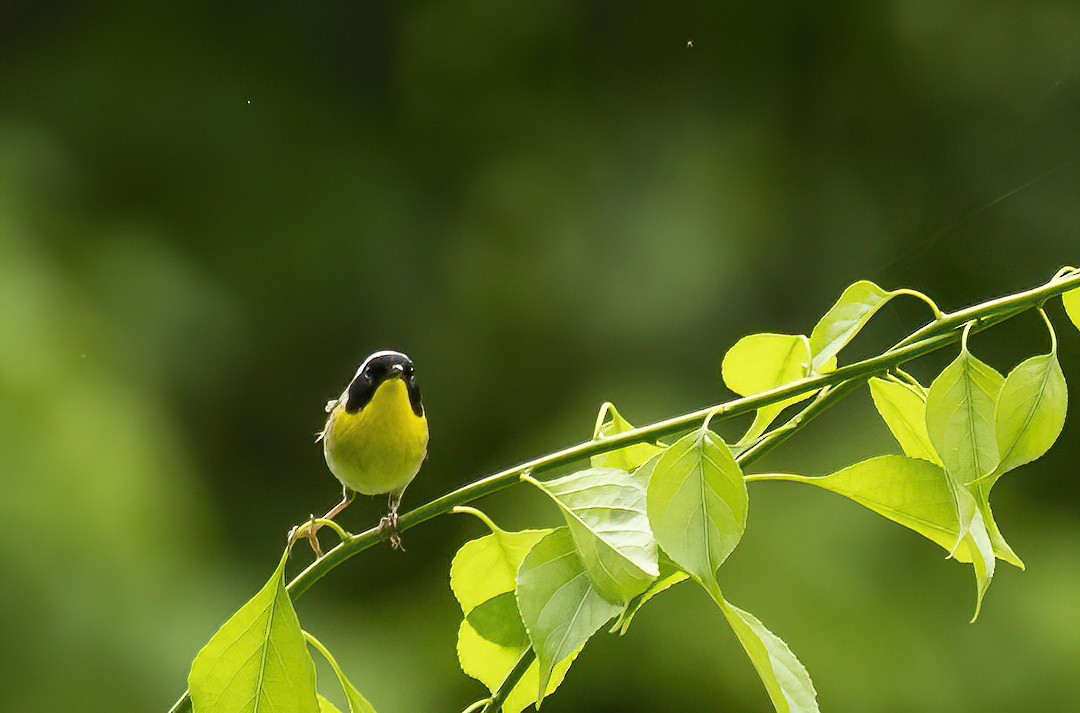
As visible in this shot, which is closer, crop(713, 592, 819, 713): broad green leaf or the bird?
crop(713, 592, 819, 713): broad green leaf

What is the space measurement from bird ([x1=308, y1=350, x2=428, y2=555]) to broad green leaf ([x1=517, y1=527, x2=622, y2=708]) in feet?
1.26

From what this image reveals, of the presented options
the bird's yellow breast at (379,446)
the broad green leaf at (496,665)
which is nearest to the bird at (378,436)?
the bird's yellow breast at (379,446)

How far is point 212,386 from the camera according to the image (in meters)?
2.62

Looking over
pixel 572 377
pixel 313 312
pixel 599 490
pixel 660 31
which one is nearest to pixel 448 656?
pixel 572 377

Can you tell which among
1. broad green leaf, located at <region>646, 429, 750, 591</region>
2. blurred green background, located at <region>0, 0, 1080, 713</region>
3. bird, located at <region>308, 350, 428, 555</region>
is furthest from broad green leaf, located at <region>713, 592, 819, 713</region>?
blurred green background, located at <region>0, 0, 1080, 713</region>

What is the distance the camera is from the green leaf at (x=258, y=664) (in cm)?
40

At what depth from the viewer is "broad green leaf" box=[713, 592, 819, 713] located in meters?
0.35

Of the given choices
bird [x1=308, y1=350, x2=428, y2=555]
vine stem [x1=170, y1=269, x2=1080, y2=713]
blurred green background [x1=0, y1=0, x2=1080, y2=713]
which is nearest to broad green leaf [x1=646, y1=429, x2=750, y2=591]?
vine stem [x1=170, y1=269, x2=1080, y2=713]

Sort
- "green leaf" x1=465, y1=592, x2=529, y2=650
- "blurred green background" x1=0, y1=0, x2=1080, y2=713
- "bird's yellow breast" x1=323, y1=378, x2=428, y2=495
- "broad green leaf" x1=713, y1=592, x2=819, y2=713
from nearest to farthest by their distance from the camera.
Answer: "broad green leaf" x1=713, y1=592, x2=819, y2=713
"green leaf" x1=465, y1=592, x2=529, y2=650
"bird's yellow breast" x1=323, y1=378, x2=428, y2=495
"blurred green background" x1=0, y1=0, x2=1080, y2=713

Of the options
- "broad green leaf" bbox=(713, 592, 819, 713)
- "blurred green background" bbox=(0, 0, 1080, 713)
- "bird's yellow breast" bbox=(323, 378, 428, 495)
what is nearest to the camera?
"broad green leaf" bbox=(713, 592, 819, 713)

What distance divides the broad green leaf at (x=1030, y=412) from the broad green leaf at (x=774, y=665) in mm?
91

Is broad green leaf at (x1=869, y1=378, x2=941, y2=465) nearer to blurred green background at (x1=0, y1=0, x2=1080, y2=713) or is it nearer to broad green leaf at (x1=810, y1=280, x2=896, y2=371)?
broad green leaf at (x1=810, y1=280, x2=896, y2=371)

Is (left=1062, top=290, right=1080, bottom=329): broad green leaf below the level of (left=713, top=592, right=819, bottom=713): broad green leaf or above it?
above

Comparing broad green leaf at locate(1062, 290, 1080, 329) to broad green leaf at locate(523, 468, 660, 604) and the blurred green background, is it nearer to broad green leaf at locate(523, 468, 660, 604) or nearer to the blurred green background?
broad green leaf at locate(523, 468, 660, 604)
